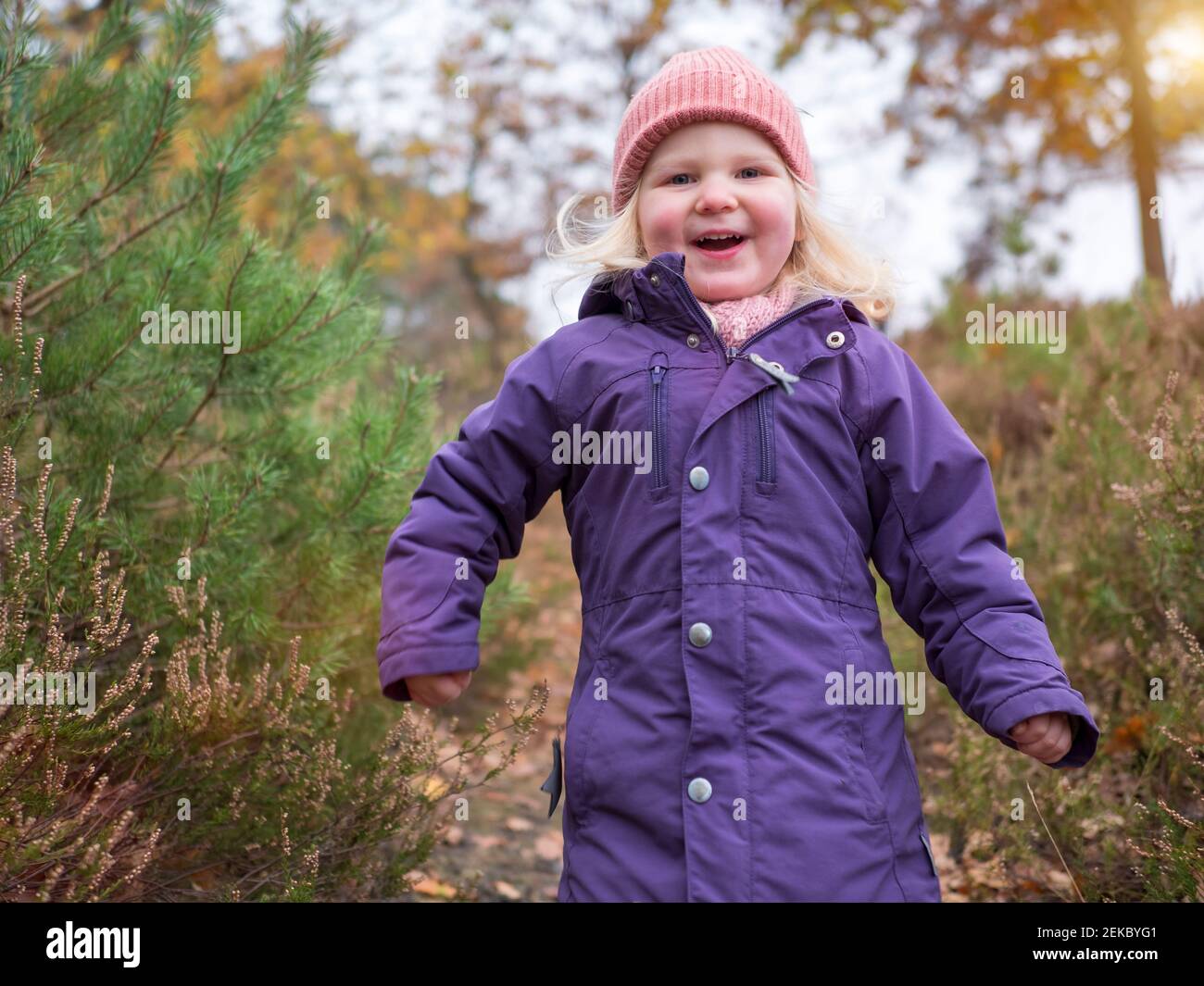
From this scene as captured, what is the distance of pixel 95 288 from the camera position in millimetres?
2920

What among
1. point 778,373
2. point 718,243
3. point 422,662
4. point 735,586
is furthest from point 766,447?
point 422,662

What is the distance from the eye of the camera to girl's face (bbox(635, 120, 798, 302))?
2.22 m

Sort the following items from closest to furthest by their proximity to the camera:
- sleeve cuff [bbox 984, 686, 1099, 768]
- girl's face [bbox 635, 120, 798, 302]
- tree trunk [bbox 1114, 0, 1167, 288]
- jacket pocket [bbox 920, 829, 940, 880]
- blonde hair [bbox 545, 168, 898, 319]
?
sleeve cuff [bbox 984, 686, 1099, 768]
jacket pocket [bbox 920, 829, 940, 880]
girl's face [bbox 635, 120, 798, 302]
blonde hair [bbox 545, 168, 898, 319]
tree trunk [bbox 1114, 0, 1167, 288]

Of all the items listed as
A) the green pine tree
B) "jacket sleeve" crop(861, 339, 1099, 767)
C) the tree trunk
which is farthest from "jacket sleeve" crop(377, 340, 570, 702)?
the tree trunk

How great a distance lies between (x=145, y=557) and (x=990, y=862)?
2272mm

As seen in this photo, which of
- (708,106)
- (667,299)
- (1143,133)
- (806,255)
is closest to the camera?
(667,299)

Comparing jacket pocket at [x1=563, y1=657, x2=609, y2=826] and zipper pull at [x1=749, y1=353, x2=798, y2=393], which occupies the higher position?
zipper pull at [x1=749, y1=353, x2=798, y2=393]

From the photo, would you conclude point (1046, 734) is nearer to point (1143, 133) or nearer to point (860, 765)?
point (860, 765)

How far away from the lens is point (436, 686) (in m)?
1.93

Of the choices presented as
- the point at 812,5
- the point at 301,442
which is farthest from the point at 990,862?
the point at 812,5

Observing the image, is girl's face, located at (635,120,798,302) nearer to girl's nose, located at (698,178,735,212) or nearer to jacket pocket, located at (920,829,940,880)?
girl's nose, located at (698,178,735,212)

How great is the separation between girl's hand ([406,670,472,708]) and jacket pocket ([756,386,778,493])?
2.05 feet

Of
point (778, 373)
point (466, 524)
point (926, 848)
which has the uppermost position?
point (778, 373)

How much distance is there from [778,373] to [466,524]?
0.63m
